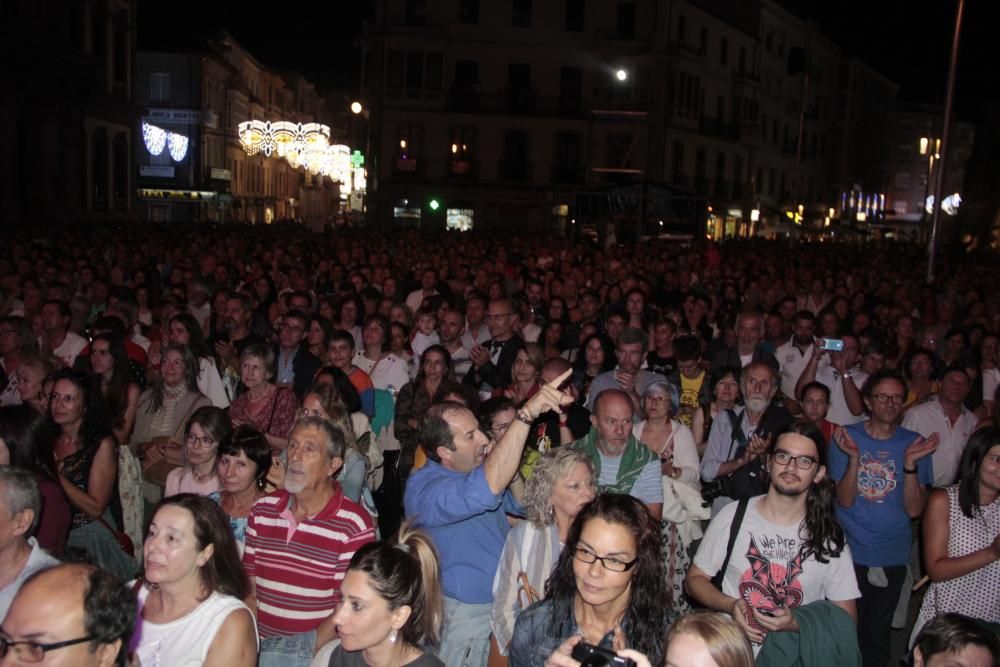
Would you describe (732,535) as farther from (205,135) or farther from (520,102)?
(205,135)

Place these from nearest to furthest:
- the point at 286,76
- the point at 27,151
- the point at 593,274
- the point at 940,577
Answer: the point at 940,577 → the point at 593,274 → the point at 27,151 → the point at 286,76

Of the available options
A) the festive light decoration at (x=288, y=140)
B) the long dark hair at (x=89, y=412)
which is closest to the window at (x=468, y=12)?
the festive light decoration at (x=288, y=140)

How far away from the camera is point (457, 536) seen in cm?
428

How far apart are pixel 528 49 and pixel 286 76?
52039 millimetres

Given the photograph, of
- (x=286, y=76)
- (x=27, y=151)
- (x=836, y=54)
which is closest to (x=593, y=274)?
(x=27, y=151)

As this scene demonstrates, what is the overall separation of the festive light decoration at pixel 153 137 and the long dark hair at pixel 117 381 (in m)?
36.1

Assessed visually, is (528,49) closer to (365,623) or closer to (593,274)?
(593,274)

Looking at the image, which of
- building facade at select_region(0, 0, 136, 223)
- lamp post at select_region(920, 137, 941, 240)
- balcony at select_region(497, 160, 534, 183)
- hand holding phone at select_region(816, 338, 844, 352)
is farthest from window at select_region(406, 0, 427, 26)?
hand holding phone at select_region(816, 338, 844, 352)

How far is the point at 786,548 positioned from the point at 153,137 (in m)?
40.8

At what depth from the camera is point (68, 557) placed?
4.09 metres

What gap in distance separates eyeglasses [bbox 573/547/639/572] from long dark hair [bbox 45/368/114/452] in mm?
3081

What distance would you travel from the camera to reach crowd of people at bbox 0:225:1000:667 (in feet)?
10.8

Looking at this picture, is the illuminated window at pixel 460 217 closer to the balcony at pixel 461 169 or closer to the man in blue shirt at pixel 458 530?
the balcony at pixel 461 169

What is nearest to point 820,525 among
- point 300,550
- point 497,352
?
point 300,550
